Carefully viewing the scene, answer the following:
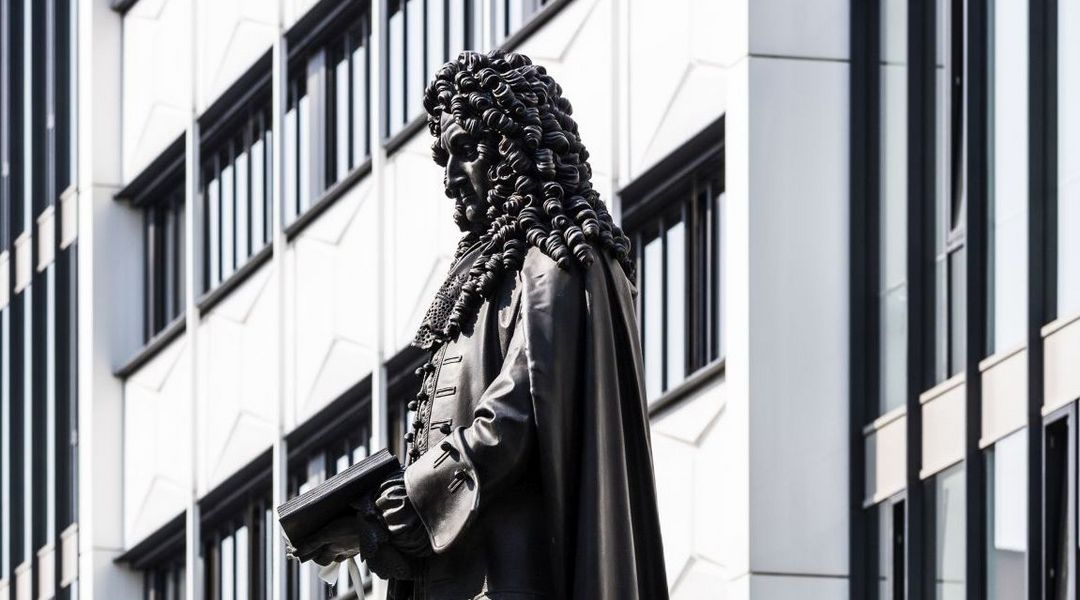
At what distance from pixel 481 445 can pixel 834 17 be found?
1500 cm

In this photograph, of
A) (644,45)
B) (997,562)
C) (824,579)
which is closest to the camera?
(997,562)

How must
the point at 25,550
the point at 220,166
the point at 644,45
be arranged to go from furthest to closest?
the point at 25,550
the point at 220,166
the point at 644,45

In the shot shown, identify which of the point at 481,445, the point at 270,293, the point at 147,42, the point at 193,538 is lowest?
the point at 481,445

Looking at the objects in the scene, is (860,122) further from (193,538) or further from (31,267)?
(31,267)

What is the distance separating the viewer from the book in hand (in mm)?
10477

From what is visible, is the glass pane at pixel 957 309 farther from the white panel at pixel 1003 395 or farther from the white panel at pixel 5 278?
the white panel at pixel 5 278

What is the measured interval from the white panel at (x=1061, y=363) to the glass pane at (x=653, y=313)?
5.84 metres

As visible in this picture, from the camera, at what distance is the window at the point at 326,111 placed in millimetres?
33562

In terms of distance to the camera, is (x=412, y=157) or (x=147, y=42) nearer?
(x=412, y=157)

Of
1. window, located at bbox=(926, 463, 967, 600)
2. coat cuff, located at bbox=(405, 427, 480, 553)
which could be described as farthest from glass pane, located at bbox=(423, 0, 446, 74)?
coat cuff, located at bbox=(405, 427, 480, 553)

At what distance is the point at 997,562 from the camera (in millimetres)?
22156

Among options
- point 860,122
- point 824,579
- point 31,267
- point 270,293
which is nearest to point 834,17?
point 860,122

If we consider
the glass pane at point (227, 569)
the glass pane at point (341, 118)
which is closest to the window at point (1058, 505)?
the glass pane at point (341, 118)

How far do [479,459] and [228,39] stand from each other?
2685 cm
